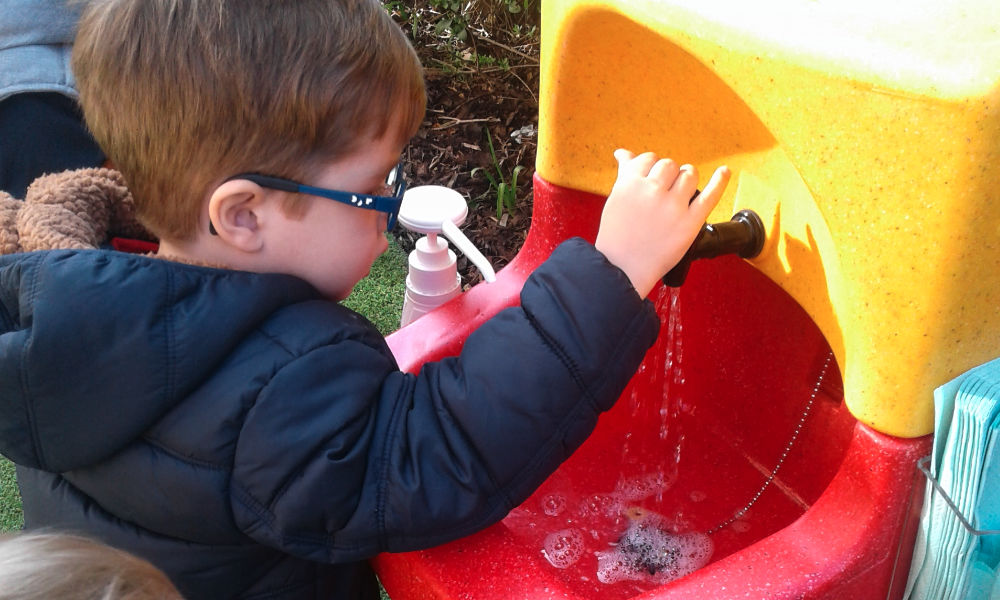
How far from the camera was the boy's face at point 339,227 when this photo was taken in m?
0.94

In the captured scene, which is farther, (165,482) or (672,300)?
(672,300)

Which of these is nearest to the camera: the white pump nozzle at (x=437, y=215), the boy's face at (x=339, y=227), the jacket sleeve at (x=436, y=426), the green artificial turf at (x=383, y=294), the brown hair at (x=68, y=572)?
the brown hair at (x=68, y=572)

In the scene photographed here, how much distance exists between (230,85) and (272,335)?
9.7 inches

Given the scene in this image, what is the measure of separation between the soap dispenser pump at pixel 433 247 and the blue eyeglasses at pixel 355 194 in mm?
377

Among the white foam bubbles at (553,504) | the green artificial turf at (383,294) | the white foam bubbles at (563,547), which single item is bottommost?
the green artificial turf at (383,294)

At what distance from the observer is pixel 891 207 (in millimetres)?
787

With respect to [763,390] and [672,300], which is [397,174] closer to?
[672,300]

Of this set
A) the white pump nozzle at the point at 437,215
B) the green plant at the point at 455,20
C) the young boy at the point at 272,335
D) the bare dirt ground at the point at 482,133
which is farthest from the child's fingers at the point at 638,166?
the green plant at the point at 455,20

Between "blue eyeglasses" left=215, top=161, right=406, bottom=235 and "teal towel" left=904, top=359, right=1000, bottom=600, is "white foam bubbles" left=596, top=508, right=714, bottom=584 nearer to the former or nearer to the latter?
"teal towel" left=904, top=359, right=1000, bottom=600

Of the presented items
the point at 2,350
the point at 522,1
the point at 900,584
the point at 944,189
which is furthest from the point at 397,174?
the point at 522,1

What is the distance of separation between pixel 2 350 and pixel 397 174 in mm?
448

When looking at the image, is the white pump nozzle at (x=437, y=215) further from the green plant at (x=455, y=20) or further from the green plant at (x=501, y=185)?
the green plant at (x=455, y=20)

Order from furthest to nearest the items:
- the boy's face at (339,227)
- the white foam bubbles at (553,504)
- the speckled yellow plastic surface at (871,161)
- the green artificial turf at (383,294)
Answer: the green artificial turf at (383,294)
the white foam bubbles at (553,504)
the boy's face at (339,227)
the speckled yellow plastic surface at (871,161)

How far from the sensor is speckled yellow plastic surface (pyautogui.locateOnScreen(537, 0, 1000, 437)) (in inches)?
29.2
